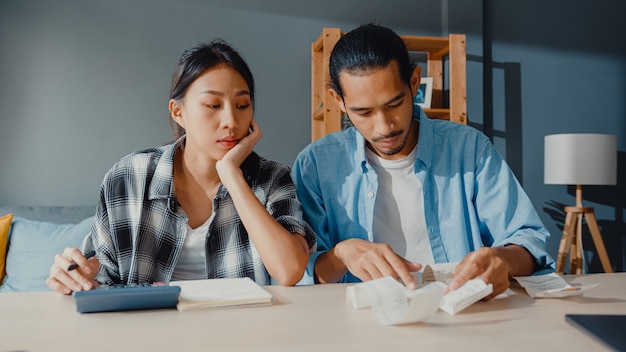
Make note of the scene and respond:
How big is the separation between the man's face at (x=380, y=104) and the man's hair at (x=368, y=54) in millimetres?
16

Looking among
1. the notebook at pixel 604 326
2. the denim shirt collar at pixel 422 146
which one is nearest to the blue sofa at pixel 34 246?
the denim shirt collar at pixel 422 146

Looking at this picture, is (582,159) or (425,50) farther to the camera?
(425,50)

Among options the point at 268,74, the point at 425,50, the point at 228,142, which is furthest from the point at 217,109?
the point at 425,50

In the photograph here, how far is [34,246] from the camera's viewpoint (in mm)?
2455

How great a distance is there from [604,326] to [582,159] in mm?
2820

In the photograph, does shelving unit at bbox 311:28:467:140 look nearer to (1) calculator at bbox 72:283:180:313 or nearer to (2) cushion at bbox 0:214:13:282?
(2) cushion at bbox 0:214:13:282

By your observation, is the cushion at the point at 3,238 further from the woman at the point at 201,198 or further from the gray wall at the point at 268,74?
the woman at the point at 201,198

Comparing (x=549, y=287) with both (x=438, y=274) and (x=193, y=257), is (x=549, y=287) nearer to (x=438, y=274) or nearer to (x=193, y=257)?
(x=438, y=274)

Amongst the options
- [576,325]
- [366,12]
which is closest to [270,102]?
[366,12]

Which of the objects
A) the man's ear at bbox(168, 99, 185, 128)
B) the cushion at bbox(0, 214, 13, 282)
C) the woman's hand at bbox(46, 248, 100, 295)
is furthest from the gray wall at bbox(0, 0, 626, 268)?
the woman's hand at bbox(46, 248, 100, 295)

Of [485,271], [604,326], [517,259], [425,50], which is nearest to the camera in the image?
[604,326]

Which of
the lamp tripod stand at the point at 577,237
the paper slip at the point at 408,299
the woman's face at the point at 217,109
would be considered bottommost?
the lamp tripod stand at the point at 577,237

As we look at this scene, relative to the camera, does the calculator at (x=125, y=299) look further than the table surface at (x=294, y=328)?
Yes

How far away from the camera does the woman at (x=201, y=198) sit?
131cm
